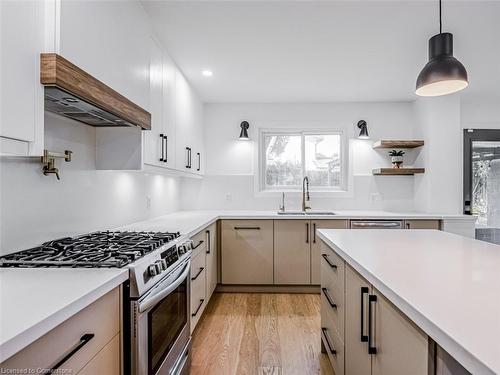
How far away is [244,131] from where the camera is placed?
13.4ft

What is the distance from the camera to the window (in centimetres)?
429

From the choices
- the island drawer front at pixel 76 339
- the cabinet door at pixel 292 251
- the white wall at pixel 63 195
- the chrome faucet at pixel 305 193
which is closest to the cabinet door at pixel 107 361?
the island drawer front at pixel 76 339

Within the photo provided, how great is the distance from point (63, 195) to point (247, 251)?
219 cm

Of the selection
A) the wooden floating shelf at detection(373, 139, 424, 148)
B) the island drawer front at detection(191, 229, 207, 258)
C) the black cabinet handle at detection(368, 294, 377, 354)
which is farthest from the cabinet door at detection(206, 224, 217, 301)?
the wooden floating shelf at detection(373, 139, 424, 148)

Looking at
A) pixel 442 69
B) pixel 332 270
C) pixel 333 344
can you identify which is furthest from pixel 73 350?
pixel 442 69

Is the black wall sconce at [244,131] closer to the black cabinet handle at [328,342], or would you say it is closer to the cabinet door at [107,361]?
the black cabinet handle at [328,342]

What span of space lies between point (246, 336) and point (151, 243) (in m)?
1.39

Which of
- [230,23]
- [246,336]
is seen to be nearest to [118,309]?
[246,336]

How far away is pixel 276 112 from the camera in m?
4.25

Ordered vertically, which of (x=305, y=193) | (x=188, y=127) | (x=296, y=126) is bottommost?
(x=305, y=193)

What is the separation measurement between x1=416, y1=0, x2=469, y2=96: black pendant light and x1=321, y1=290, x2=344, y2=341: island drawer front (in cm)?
131

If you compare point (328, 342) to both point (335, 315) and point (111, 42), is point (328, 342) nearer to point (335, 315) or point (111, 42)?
point (335, 315)

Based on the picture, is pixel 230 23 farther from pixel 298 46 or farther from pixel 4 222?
pixel 4 222

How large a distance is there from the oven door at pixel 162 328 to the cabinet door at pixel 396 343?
0.93m
